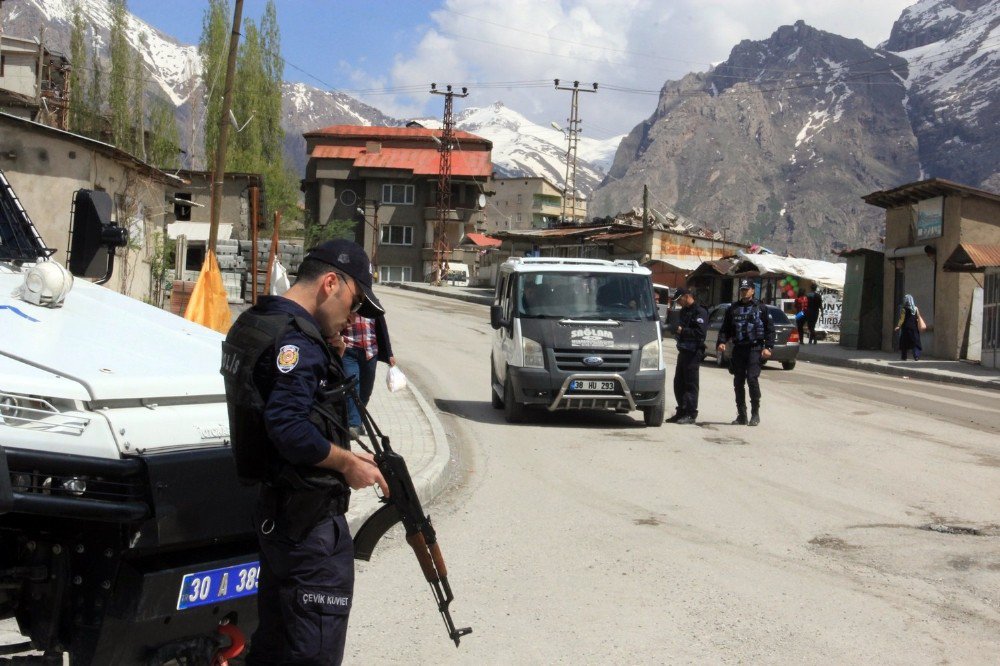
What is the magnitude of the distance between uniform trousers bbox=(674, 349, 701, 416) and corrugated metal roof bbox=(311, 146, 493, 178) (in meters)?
67.2

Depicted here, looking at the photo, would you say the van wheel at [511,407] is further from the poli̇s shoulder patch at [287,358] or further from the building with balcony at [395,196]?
the building with balcony at [395,196]

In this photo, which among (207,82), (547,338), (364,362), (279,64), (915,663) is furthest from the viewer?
(279,64)

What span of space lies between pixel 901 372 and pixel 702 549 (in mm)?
20565

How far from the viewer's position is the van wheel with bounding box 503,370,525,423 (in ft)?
43.0

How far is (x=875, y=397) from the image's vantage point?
18.4m

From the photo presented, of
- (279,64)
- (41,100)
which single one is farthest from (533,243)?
(41,100)

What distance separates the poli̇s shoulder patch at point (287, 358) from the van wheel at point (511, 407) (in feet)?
32.2

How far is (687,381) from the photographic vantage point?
44.8 ft

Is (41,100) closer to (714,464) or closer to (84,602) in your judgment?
(714,464)

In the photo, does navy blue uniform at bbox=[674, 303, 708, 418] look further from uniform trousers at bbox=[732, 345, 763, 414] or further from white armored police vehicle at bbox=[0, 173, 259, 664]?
white armored police vehicle at bbox=[0, 173, 259, 664]

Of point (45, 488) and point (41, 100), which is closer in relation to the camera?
point (45, 488)

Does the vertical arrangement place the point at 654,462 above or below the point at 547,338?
below

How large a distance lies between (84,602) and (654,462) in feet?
25.6

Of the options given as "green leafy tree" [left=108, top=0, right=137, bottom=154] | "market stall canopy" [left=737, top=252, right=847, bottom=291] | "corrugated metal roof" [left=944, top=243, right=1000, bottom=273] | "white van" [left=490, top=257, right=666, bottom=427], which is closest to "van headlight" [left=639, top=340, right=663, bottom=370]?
"white van" [left=490, top=257, right=666, bottom=427]
